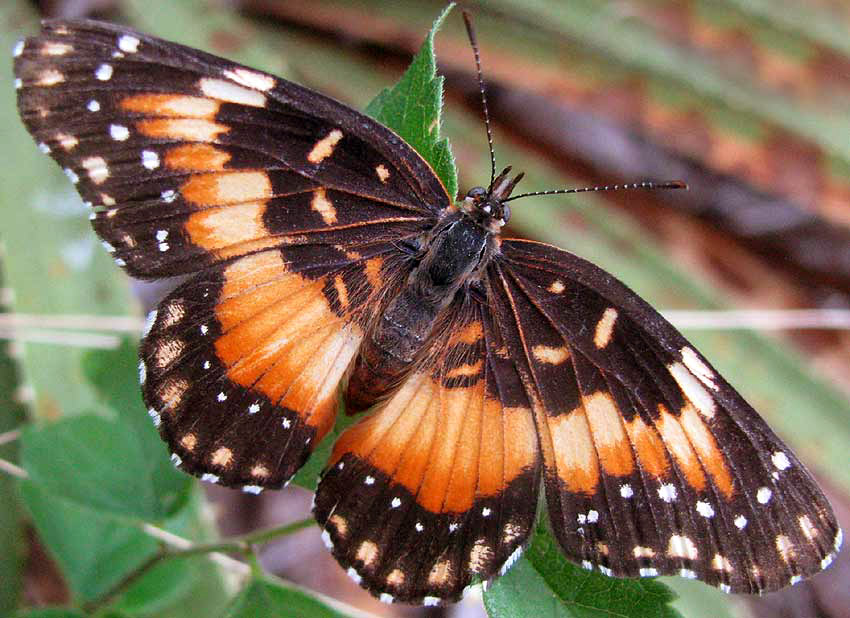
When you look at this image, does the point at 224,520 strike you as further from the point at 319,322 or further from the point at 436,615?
the point at 319,322

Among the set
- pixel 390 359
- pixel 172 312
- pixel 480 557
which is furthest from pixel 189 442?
pixel 480 557

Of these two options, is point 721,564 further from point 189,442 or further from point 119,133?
point 119,133

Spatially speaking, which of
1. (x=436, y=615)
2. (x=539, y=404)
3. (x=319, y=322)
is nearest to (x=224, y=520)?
(x=436, y=615)

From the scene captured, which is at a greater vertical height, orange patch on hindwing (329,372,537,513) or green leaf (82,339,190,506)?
orange patch on hindwing (329,372,537,513)

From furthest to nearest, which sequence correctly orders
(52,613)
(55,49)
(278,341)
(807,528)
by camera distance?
(52,613), (278,341), (55,49), (807,528)

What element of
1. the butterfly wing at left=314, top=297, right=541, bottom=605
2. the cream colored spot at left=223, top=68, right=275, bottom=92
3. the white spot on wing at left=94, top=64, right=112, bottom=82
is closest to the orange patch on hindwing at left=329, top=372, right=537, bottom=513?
the butterfly wing at left=314, top=297, right=541, bottom=605

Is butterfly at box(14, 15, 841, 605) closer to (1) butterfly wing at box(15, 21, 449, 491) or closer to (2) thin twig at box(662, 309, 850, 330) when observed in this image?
(1) butterfly wing at box(15, 21, 449, 491)

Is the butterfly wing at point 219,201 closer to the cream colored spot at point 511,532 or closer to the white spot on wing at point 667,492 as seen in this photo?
the cream colored spot at point 511,532

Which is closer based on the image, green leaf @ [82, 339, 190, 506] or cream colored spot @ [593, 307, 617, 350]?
cream colored spot @ [593, 307, 617, 350]
